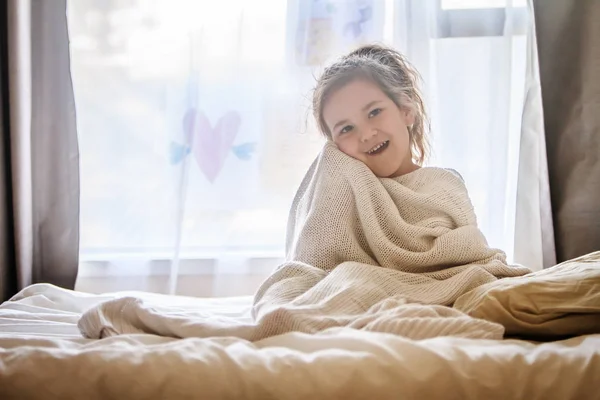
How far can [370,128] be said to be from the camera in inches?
59.4

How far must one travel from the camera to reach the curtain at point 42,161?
6.20ft

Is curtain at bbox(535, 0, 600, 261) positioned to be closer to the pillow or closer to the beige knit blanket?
the beige knit blanket

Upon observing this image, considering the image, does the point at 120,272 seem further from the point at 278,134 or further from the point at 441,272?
the point at 441,272

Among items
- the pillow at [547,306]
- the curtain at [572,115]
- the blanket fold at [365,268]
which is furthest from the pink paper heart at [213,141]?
the pillow at [547,306]

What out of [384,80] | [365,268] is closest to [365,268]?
[365,268]

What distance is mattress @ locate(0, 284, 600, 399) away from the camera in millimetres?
723

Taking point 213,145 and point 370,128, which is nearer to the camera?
point 370,128

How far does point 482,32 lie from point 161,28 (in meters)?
0.97

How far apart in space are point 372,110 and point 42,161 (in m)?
1.02

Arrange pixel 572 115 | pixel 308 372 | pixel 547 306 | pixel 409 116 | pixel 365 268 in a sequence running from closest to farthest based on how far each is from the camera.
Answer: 1. pixel 308 372
2. pixel 547 306
3. pixel 365 268
4. pixel 409 116
5. pixel 572 115

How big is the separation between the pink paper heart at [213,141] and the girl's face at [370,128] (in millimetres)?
520

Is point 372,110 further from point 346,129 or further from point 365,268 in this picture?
point 365,268

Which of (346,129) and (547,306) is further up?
(346,129)

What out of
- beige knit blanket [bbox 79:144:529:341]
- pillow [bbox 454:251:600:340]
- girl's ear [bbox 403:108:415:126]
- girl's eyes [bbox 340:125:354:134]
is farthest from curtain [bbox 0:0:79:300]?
pillow [bbox 454:251:600:340]
